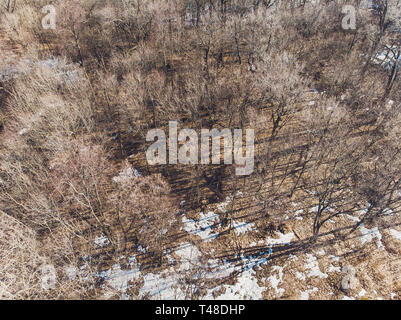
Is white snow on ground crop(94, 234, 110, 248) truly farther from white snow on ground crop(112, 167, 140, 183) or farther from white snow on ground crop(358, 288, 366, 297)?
white snow on ground crop(358, 288, 366, 297)

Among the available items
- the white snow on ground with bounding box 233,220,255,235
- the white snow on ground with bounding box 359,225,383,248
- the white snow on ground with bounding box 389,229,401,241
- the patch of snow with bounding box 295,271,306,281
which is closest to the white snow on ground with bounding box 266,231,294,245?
the white snow on ground with bounding box 233,220,255,235

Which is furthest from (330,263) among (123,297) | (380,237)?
(123,297)

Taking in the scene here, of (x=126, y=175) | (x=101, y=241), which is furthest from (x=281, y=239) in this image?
(x=126, y=175)

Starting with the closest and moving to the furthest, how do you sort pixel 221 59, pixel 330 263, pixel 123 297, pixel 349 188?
pixel 123 297 → pixel 330 263 → pixel 349 188 → pixel 221 59

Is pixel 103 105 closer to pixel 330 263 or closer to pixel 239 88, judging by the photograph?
pixel 239 88

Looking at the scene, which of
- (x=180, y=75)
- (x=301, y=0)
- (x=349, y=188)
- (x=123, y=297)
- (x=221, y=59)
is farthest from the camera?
(x=301, y=0)

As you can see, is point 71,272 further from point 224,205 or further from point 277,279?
point 277,279
